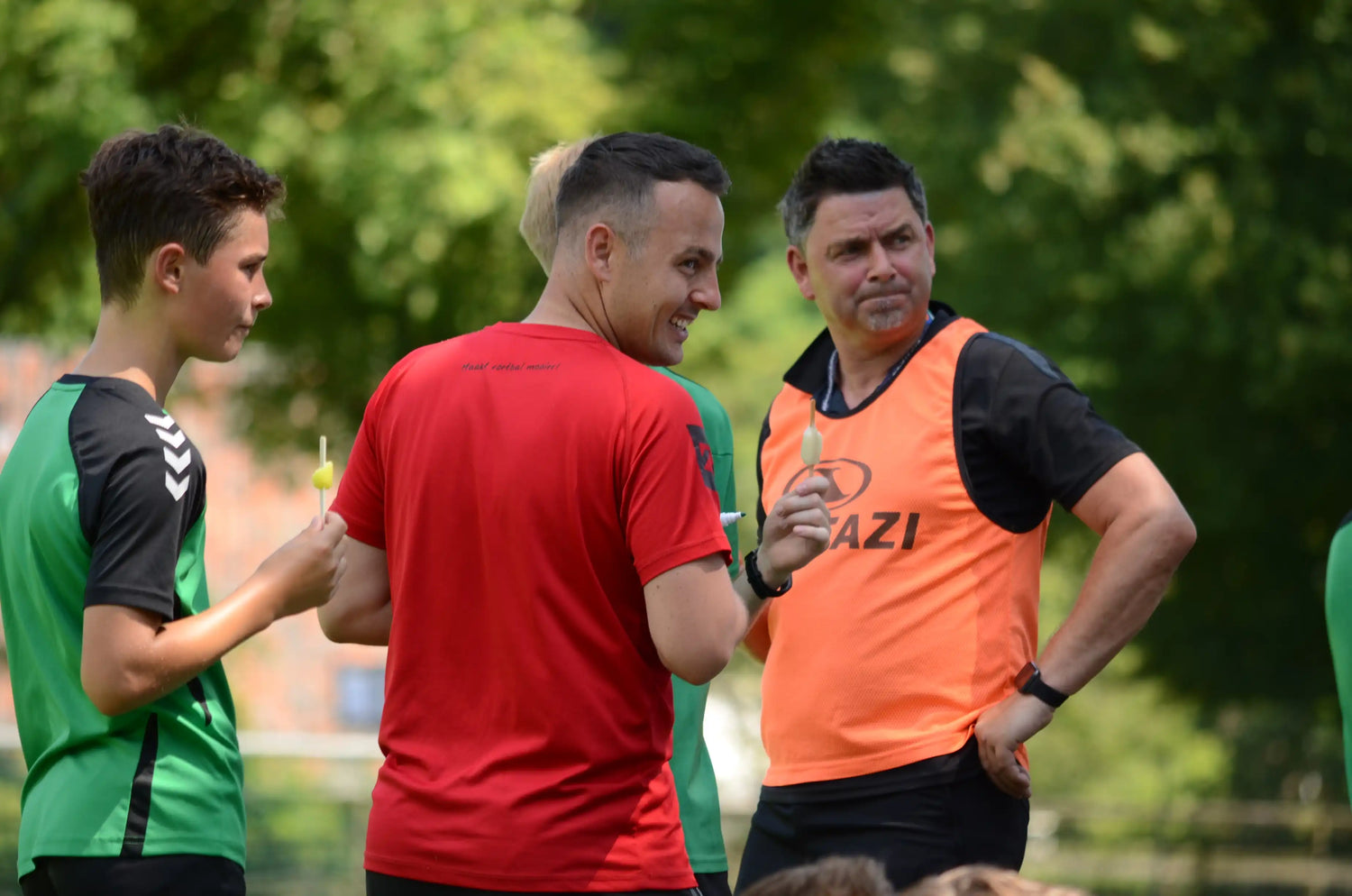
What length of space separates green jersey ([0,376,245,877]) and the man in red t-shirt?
1.19ft

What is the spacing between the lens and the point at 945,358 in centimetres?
394

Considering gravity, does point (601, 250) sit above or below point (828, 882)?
above

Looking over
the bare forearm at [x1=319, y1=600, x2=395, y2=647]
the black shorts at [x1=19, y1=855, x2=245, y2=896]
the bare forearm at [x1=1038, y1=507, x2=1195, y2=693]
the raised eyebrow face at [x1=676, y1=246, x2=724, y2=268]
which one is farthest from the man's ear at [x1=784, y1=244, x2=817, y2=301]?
the black shorts at [x1=19, y1=855, x2=245, y2=896]

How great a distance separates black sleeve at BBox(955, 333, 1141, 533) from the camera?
12.0 feet

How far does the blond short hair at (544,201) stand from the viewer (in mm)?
3498

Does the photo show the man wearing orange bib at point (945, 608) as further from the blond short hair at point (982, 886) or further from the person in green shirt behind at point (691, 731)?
the blond short hair at point (982, 886)

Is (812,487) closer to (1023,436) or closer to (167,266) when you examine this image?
(1023,436)

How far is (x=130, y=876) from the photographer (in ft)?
9.20

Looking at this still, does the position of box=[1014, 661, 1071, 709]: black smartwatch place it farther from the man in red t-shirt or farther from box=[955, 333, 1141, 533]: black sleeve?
the man in red t-shirt

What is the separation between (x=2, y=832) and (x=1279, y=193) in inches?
372

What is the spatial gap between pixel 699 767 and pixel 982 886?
145 cm

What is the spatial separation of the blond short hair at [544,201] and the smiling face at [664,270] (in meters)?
0.53

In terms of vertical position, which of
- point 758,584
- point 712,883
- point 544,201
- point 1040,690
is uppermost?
point 544,201

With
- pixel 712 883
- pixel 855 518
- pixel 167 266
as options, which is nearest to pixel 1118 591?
pixel 855 518
